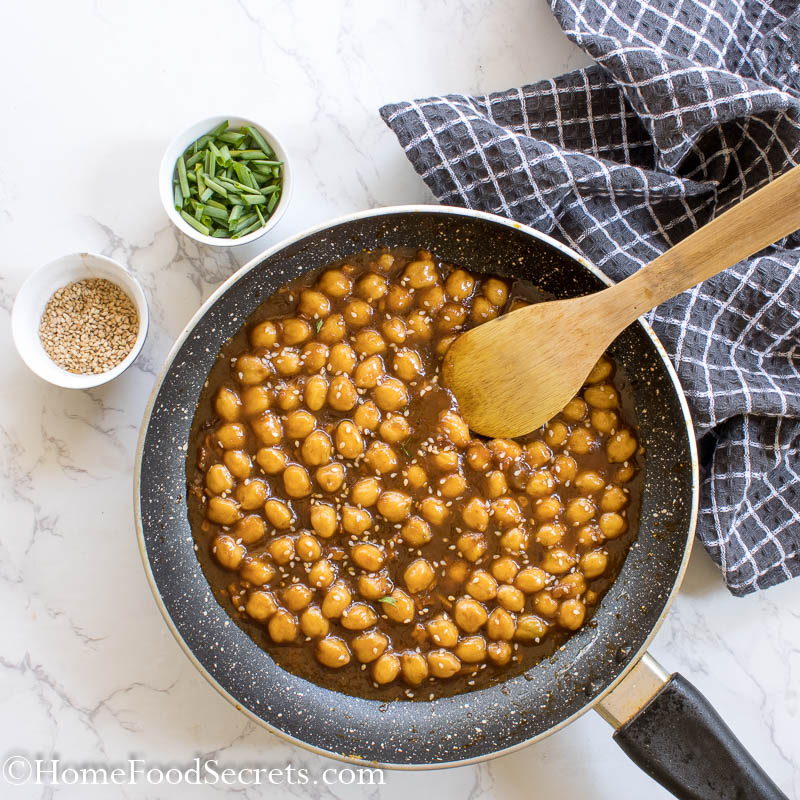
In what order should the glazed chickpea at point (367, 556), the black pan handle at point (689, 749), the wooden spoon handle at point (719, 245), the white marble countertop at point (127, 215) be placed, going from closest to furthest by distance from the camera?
the wooden spoon handle at point (719, 245) → the black pan handle at point (689, 749) → the glazed chickpea at point (367, 556) → the white marble countertop at point (127, 215)

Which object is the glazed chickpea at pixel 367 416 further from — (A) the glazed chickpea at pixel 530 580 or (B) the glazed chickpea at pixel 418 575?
(A) the glazed chickpea at pixel 530 580

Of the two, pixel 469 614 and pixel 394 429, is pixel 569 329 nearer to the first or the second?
pixel 394 429

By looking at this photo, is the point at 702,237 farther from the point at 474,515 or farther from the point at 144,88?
the point at 144,88

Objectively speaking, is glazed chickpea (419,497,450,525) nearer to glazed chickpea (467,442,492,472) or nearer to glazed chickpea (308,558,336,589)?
glazed chickpea (467,442,492,472)

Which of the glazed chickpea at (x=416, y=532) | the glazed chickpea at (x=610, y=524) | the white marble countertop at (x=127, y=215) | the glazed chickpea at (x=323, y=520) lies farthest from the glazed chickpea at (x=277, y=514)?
the glazed chickpea at (x=610, y=524)

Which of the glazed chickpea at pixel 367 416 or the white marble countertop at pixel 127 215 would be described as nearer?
the glazed chickpea at pixel 367 416

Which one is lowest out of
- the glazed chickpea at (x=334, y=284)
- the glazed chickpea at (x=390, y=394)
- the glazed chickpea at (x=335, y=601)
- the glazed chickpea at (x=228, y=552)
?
the glazed chickpea at (x=335, y=601)
